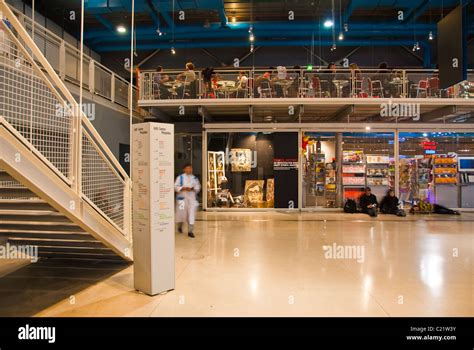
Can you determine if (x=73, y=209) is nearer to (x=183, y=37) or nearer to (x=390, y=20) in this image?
(x=183, y=37)

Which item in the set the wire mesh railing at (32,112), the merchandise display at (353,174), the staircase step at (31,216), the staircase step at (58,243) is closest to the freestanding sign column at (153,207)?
the wire mesh railing at (32,112)

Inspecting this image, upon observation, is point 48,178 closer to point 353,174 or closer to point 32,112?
point 32,112

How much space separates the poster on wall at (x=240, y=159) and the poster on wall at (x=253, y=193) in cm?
57

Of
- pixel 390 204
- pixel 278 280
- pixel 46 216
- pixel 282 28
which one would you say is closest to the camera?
pixel 46 216

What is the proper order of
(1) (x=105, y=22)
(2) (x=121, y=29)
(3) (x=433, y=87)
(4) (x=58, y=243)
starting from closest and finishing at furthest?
(4) (x=58, y=243) → (3) (x=433, y=87) → (1) (x=105, y=22) → (2) (x=121, y=29)

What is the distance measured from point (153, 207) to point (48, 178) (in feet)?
3.96

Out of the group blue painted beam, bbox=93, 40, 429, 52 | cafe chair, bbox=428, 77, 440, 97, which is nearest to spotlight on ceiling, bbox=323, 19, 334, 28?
blue painted beam, bbox=93, 40, 429, 52

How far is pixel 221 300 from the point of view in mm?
4062

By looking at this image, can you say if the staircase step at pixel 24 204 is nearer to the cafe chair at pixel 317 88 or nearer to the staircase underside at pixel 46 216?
the staircase underside at pixel 46 216

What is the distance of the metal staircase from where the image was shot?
341cm

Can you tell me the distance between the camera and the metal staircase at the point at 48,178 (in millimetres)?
3410

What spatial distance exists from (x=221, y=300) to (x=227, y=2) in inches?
487

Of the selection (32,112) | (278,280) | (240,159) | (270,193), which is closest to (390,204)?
(270,193)

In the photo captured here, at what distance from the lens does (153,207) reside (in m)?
4.25
